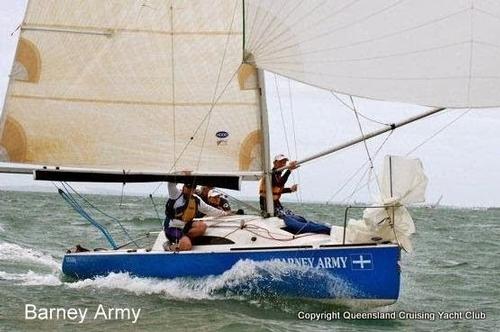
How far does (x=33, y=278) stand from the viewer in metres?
12.4

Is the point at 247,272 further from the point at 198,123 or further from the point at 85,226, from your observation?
the point at 85,226

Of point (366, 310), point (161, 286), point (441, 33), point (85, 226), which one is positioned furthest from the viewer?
point (85, 226)

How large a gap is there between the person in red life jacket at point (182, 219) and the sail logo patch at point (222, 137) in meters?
0.75

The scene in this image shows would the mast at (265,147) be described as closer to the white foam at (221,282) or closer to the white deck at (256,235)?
the white deck at (256,235)

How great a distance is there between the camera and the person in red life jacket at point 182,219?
10.5 meters

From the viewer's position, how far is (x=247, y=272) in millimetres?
9914

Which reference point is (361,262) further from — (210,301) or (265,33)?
(265,33)

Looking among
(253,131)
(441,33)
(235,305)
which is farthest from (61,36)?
(441,33)

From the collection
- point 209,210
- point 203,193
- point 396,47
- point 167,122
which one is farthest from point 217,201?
point 396,47

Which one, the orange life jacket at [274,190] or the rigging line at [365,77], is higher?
the rigging line at [365,77]

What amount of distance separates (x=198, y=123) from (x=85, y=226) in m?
16.2

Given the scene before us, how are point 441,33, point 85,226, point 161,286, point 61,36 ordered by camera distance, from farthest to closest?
1. point 85,226
2. point 61,36
3. point 161,286
4. point 441,33

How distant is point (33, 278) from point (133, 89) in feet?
11.2

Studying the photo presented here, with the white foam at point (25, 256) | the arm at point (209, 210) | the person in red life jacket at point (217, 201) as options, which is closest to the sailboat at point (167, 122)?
the arm at point (209, 210)
